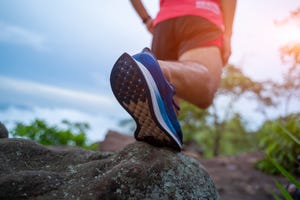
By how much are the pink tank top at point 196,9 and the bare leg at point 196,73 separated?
0.93 ft

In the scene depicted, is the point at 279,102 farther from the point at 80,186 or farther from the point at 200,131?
the point at 80,186

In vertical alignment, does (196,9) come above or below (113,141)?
above

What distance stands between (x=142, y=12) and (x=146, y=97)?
2036 millimetres

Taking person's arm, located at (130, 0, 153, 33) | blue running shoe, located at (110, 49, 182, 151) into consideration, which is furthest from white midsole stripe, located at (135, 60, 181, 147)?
person's arm, located at (130, 0, 153, 33)

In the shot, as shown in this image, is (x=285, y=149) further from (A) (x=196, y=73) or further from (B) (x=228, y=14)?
(A) (x=196, y=73)

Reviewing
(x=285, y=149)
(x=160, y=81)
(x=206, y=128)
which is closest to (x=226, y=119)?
(x=206, y=128)

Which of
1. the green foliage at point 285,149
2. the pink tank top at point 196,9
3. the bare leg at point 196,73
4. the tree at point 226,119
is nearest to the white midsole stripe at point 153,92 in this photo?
the bare leg at point 196,73

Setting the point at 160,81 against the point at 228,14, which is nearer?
the point at 160,81

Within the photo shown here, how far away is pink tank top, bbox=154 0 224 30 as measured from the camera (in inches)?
96.0

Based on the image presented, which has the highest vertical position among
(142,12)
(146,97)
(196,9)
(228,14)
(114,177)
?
(142,12)

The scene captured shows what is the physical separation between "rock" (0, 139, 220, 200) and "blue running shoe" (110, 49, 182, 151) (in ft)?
0.22

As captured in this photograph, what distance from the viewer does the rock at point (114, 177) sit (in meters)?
1.21

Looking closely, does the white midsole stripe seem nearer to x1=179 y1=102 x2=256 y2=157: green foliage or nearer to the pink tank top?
the pink tank top

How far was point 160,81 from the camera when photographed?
153cm
